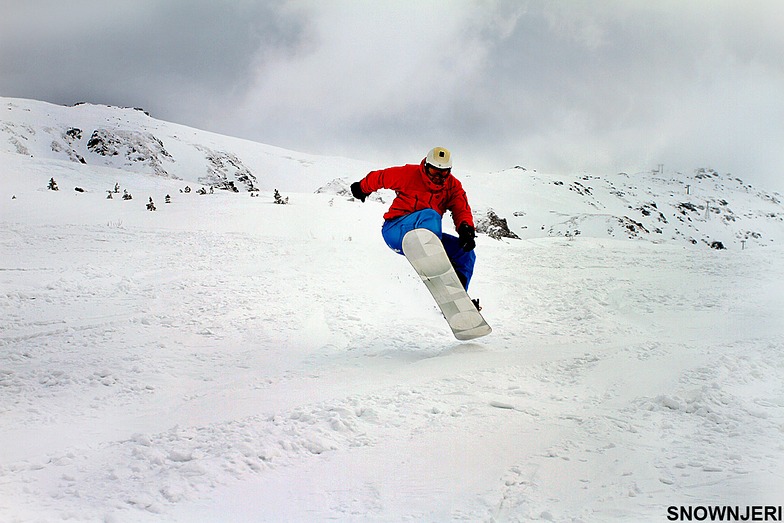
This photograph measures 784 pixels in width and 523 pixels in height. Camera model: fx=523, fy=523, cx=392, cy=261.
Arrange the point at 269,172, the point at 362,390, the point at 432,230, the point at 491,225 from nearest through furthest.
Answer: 1. the point at 362,390
2. the point at 432,230
3. the point at 491,225
4. the point at 269,172

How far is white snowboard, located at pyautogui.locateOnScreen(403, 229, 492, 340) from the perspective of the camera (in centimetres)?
416

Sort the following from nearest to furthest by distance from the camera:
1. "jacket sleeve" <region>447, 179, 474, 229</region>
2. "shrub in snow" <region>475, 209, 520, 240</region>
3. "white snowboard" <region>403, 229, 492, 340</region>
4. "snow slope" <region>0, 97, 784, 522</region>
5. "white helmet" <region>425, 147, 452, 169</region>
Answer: "snow slope" <region>0, 97, 784, 522</region>, "white helmet" <region>425, 147, 452, 169</region>, "white snowboard" <region>403, 229, 492, 340</region>, "jacket sleeve" <region>447, 179, 474, 229</region>, "shrub in snow" <region>475, 209, 520, 240</region>

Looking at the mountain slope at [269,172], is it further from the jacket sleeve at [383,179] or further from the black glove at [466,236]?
the black glove at [466,236]

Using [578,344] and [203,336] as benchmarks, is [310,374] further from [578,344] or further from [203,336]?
[578,344]

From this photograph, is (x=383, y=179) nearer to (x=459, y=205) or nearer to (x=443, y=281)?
(x=459, y=205)

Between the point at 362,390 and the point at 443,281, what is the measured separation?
1.34 metres

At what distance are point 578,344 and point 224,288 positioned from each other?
3856 mm

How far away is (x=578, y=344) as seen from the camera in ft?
14.1

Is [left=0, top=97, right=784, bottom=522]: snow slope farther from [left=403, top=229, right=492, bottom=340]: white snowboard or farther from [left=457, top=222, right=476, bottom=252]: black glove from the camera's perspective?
[left=457, top=222, right=476, bottom=252]: black glove

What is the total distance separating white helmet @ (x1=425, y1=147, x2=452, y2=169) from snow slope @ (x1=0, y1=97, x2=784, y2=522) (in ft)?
4.86

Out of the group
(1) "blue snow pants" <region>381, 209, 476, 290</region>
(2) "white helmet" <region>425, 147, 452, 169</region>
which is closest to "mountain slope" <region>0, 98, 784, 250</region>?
(1) "blue snow pants" <region>381, 209, 476, 290</region>

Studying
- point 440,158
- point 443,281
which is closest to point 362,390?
point 443,281

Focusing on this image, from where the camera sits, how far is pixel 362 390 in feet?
10.7

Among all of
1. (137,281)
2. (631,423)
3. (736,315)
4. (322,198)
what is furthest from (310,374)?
(322,198)
